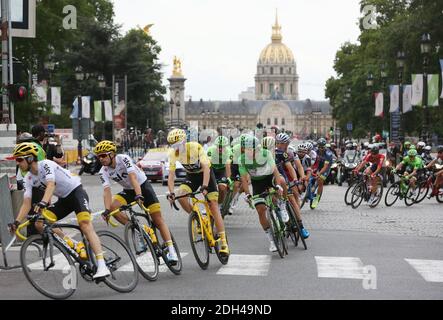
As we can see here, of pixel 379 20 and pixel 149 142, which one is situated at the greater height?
pixel 379 20

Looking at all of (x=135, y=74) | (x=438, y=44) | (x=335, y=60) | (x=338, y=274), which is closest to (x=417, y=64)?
(x=438, y=44)

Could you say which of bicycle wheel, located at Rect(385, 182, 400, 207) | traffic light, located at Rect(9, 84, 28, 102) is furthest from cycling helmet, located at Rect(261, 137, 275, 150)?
bicycle wheel, located at Rect(385, 182, 400, 207)

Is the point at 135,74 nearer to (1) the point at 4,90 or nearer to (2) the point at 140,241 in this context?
(1) the point at 4,90

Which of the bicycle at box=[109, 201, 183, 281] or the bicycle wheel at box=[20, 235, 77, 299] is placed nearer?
the bicycle wheel at box=[20, 235, 77, 299]

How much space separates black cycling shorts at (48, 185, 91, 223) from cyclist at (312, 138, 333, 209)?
1430 cm

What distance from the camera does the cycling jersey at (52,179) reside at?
1122 centimetres

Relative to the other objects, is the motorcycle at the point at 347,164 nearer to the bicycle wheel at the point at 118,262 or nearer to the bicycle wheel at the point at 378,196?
the bicycle wheel at the point at 378,196

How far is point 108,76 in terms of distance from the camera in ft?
302

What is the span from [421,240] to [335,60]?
99.9 metres

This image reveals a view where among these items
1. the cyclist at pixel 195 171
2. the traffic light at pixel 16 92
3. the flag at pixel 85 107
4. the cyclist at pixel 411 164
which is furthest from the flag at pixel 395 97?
the cyclist at pixel 195 171

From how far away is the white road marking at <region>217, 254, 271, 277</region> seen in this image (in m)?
13.1

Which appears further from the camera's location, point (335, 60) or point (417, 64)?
point (335, 60)

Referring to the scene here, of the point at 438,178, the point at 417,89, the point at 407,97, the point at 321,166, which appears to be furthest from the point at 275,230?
the point at 407,97

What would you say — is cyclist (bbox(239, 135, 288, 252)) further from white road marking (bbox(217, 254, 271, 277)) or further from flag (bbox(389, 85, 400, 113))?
flag (bbox(389, 85, 400, 113))
